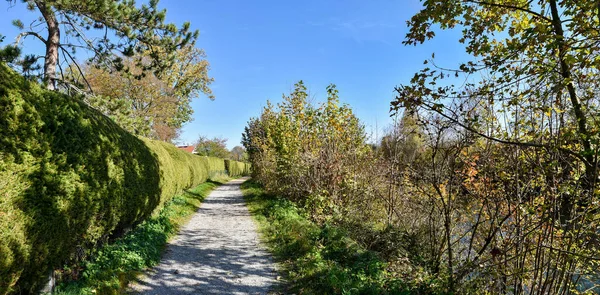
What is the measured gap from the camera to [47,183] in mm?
3811

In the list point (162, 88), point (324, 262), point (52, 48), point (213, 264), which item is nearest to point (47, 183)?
point (213, 264)

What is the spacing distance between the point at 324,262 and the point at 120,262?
331cm

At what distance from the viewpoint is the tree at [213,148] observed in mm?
54938

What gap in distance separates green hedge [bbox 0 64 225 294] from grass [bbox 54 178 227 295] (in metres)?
0.29

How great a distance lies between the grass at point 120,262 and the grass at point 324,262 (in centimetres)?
233

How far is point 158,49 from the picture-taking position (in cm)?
1073

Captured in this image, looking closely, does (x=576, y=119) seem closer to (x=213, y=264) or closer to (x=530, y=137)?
(x=530, y=137)

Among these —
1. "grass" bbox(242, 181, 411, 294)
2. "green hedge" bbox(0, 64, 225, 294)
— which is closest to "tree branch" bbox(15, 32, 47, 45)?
"green hedge" bbox(0, 64, 225, 294)

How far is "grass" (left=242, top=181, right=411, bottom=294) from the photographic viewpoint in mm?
4609

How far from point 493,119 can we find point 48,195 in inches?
213

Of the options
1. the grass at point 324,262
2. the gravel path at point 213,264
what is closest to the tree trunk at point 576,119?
the grass at point 324,262

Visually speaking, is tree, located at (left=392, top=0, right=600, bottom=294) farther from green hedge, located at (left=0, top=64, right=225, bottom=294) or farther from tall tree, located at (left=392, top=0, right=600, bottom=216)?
green hedge, located at (left=0, top=64, right=225, bottom=294)

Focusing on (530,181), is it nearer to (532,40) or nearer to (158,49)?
(532,40)

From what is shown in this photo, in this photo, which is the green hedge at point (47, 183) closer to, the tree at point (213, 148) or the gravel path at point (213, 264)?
the gravel path at point (213, 264)
